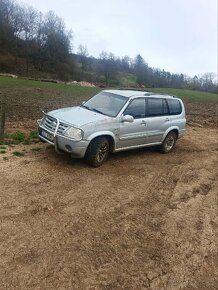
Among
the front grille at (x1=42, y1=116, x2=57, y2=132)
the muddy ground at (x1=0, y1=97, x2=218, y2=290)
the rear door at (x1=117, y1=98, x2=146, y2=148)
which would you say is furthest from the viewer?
the rear door at (x1=117, y1=98, x2=146, y2=148)

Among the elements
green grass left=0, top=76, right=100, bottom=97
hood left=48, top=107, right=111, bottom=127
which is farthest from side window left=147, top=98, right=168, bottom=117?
green grass left=0, top=76, right=100, bottom=97

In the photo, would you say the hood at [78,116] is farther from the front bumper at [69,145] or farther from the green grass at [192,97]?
the green grass at [192,97]

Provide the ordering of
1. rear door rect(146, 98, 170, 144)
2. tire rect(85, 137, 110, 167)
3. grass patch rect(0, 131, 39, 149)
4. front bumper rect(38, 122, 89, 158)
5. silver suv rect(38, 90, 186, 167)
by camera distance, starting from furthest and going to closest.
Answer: rear door rect(146, 98, 170, 144), grass patch rect(0, 131, 39, 149), tire rect(85, 137, 110, 167), silver suv rect(38, 90, 186, 167), front bumper rect(38, 122, 89, 158)

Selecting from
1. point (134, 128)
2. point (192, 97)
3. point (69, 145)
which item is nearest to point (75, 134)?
point (69, 145)

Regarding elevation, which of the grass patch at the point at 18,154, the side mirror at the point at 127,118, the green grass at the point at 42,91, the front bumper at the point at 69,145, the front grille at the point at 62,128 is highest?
the green grass at the point at 42,91

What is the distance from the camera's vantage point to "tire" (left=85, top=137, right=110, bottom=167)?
7.96 meters

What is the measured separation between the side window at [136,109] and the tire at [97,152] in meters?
1.11

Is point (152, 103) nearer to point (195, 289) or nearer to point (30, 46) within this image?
point (195, 289)

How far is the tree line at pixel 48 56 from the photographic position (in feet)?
218

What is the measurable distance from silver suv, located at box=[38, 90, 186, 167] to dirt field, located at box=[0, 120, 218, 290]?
1.60ft

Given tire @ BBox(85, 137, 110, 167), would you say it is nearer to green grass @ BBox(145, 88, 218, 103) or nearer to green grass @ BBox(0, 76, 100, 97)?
green grass @ BBox(0, 76, 100, 97)

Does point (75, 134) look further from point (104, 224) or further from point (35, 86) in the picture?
point (35, 86)

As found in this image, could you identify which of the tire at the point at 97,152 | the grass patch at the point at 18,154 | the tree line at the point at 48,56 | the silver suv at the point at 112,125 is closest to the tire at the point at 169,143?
the silver suv at the point at 112,125

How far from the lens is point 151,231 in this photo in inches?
224
